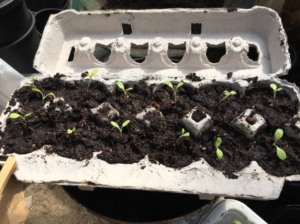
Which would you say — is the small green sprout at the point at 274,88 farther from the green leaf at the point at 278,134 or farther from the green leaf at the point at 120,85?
the green leaf at the point at 120,85

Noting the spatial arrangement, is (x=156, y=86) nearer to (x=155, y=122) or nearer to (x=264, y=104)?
(x=155, y=122)

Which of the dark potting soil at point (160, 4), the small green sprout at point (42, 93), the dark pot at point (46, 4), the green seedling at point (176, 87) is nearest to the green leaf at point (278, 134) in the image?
the green seedling at point (176, 87)

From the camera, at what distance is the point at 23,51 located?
2211mm

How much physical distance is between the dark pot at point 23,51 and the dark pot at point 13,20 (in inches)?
1.1

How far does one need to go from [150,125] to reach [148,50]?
43 cm

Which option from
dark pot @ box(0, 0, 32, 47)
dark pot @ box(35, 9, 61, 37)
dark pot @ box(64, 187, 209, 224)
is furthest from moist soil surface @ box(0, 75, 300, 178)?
dark pot @ box(35, 9, 61, 37)

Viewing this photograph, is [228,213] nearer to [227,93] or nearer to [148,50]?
[227,93]

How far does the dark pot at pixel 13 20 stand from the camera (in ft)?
6.39

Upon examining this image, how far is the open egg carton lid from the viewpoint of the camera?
1.22m

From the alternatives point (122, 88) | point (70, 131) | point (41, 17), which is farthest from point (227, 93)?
point (41, 17)

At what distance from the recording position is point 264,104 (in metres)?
1.32

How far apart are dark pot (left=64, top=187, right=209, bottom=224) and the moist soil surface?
13.0 inches

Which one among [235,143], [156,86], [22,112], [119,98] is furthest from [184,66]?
[22,112]

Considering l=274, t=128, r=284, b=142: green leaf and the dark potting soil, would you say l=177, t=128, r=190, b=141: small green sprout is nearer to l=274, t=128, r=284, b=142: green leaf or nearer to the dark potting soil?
l=274, t=128, r=284, b=142: green leaf
